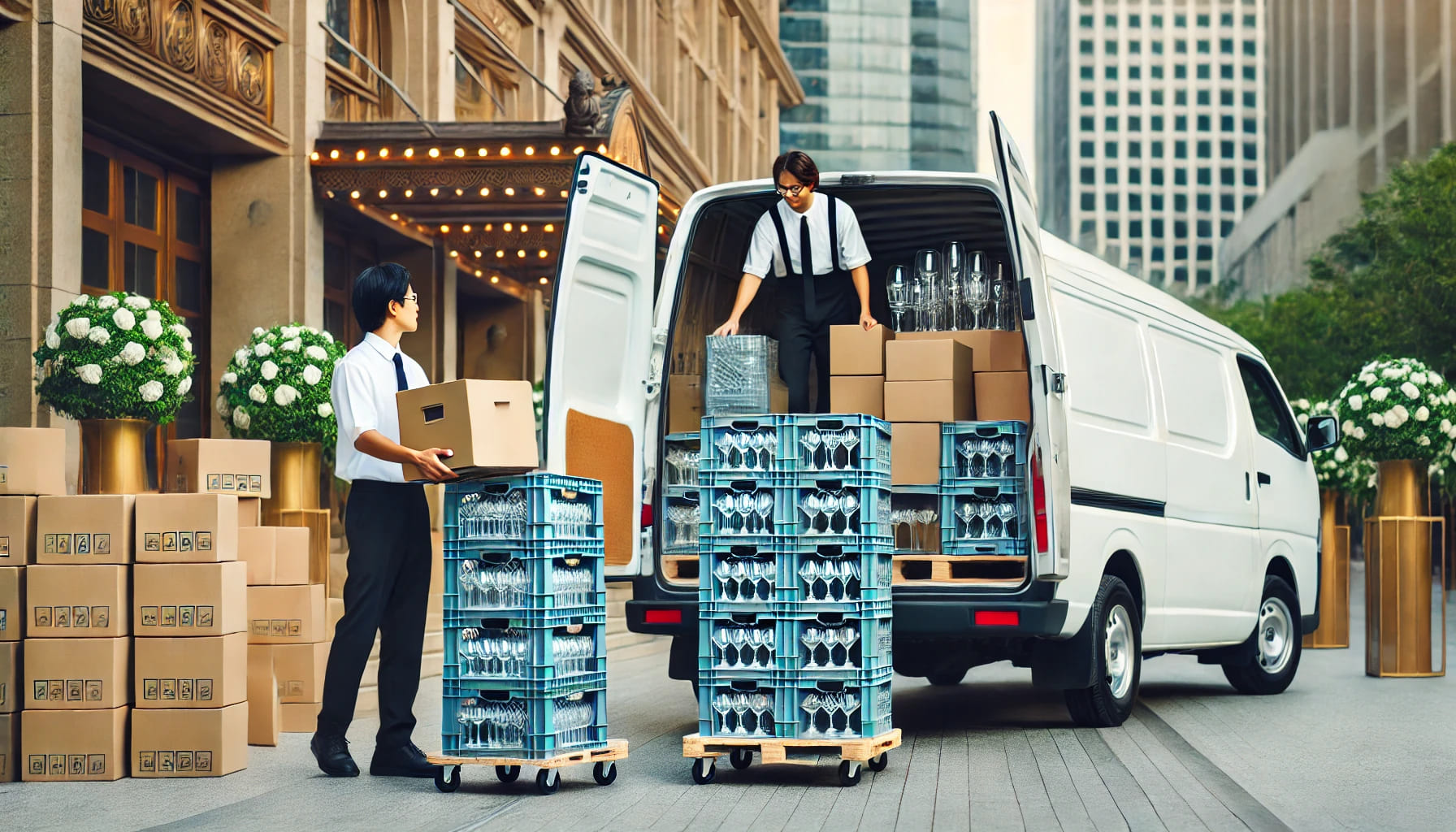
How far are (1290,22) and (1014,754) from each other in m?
92.8

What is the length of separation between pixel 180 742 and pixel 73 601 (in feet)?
2.42

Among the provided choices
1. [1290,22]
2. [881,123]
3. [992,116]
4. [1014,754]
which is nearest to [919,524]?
[1014,754]

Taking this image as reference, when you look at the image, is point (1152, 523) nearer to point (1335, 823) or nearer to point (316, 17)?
point (1335, 823)

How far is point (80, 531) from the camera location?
710 cm

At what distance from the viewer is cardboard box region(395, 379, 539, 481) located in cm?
634

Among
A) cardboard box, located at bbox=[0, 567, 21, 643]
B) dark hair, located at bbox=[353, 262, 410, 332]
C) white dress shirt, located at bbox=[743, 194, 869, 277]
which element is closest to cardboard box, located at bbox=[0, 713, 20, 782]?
cardboard box, located at bbox=[0, 567, 21, 643]

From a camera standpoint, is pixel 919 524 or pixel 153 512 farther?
pixel 919 524

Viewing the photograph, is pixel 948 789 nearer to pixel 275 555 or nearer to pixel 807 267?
pixel 807 267

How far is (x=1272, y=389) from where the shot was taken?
37.3ft

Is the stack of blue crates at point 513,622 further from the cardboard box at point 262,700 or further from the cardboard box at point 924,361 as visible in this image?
the cardboard box at point 924,361

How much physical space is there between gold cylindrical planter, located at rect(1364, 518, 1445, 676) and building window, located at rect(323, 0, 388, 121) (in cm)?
1105

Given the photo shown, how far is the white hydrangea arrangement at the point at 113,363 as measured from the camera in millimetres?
8805

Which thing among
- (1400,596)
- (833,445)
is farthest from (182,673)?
(1400,596)

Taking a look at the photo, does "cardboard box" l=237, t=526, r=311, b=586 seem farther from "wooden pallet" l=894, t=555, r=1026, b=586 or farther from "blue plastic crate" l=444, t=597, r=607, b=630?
"wooden pallet" l=894, t=555, r=1026, b=586
